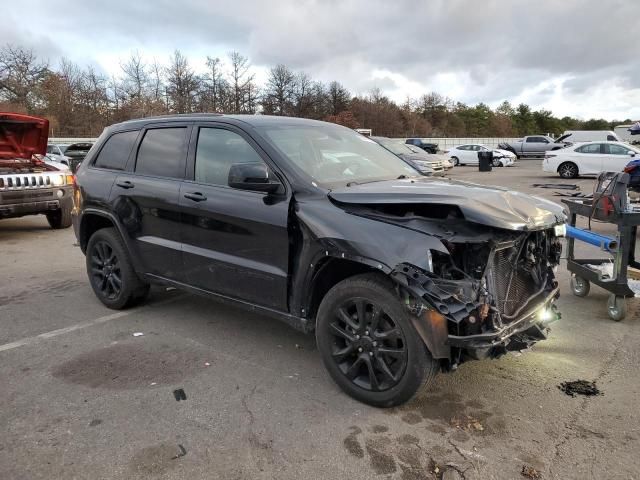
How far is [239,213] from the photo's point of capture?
12.6ft

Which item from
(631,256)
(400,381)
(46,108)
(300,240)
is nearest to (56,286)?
(300,240)

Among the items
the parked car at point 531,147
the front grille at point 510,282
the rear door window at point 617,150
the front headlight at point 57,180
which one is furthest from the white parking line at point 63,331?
the parked car at point 531,147

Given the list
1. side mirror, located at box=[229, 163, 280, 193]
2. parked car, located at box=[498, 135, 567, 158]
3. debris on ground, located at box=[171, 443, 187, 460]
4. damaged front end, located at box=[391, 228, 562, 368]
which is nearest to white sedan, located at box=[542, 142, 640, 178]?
parked car, located at box=[498, 135, 567, 158]

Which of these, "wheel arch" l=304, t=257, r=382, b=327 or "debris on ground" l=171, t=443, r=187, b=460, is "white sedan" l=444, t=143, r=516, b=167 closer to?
"wheel arch" l=304, t=257, r=382, b=327

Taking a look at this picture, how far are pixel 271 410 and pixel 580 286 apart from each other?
155 inches

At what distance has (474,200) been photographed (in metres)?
3.06

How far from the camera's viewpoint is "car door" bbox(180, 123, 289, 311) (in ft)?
12.0

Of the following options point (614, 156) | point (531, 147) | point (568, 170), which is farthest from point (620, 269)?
point (531, 147)

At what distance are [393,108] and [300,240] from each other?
75093 millimetres

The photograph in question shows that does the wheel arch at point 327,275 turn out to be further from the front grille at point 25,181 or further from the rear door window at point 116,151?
the front grille at point 25,181

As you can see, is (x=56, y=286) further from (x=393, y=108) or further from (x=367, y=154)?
(x=393, y=108)

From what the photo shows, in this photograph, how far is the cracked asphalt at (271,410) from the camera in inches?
108

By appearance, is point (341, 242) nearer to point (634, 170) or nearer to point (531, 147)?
point (634, 170)

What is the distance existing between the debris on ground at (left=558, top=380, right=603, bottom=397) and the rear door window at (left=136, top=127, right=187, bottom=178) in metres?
3.35
